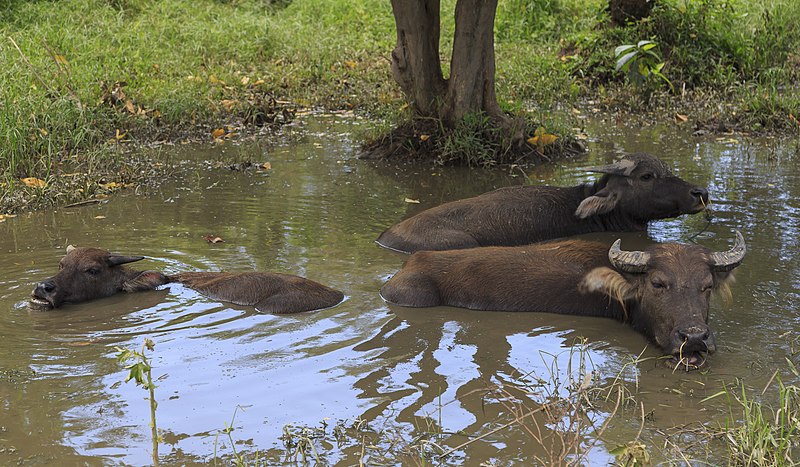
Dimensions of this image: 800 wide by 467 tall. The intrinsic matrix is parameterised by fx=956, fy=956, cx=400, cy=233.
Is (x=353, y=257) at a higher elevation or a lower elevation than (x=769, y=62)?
lower

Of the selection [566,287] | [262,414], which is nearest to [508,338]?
[566,287]

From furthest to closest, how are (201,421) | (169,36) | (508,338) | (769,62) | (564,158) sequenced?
(169,36) < (769,62) < (564,158) < (508,338) < (201,421)

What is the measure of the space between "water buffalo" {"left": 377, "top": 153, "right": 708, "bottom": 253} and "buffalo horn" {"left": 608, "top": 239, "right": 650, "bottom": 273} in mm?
1696

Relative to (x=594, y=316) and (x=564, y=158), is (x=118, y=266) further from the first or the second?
(x=564, y=158)

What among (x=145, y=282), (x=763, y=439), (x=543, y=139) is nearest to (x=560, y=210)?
(x=543, y=139)

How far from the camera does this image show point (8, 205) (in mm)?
8070

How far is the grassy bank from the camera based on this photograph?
9.51 m

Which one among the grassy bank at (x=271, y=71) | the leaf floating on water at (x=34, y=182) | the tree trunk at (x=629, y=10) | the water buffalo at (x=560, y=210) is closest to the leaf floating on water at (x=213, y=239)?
the water buffalo at (x=560, y=210)

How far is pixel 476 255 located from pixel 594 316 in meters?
0.82

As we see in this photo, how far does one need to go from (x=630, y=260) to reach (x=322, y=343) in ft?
5.86

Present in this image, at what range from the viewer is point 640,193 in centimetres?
744

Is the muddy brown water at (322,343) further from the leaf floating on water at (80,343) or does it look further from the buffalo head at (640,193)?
the buffalo head at (640,193)

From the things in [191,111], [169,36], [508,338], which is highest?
[169,36]

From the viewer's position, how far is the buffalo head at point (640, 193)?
24.1 ft
